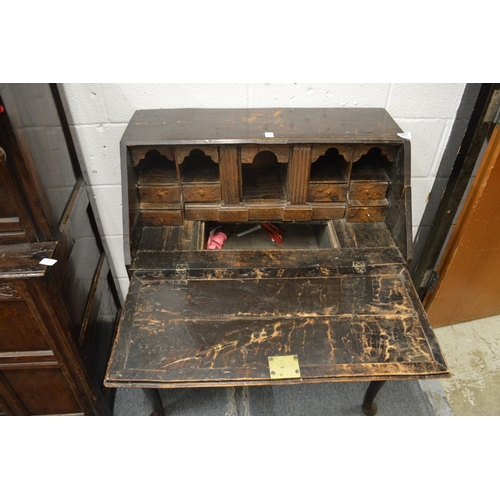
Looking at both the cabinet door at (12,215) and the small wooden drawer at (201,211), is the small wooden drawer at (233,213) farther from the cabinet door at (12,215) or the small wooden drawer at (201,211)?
the cabinet door at (12,215)

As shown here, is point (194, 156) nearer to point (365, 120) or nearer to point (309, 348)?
point (365, 120)

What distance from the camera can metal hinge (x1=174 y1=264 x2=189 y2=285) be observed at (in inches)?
53.7

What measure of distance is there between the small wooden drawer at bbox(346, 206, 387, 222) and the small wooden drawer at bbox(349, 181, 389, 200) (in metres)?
0.04

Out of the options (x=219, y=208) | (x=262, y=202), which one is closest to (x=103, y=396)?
(x=219, y=208)

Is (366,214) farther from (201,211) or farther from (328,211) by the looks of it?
(201,211)

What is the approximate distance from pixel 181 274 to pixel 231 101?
740mm

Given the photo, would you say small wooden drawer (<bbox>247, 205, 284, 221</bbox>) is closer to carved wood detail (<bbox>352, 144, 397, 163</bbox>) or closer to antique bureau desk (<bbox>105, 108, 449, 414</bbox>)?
antique bureau desk (<bbox>105, 108, 449, 414</bbox>)

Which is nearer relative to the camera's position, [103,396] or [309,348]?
[309,348]

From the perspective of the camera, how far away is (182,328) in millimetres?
1245

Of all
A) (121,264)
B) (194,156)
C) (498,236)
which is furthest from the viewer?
(121,264)

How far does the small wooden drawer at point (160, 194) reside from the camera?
1.47m

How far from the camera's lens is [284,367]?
1.15 meters
